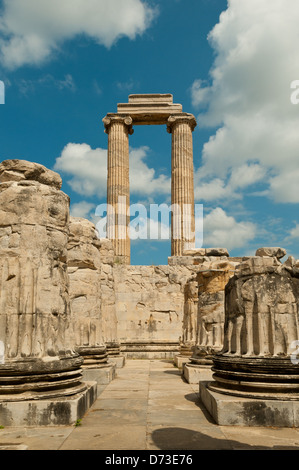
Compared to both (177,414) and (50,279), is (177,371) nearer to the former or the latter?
(177,414)

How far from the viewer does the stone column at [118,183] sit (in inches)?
844

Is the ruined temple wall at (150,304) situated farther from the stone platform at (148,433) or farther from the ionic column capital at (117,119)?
the ionic column capital at (117,119)

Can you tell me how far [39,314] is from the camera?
4.82m

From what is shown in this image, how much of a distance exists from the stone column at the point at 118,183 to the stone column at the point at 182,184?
2460 millimetres

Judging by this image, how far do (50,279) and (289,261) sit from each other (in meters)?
3.02

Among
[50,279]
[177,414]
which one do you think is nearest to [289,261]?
[177,414]

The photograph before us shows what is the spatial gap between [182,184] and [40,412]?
18252 mm

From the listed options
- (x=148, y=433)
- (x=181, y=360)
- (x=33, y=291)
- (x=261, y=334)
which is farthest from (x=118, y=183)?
(x=148, y=433)

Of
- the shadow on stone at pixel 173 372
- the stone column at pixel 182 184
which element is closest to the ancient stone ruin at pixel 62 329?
the shadow on stone at pixel 173 372

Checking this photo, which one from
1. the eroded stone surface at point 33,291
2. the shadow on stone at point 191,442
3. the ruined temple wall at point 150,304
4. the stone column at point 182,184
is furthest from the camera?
the stone column at point 182,184

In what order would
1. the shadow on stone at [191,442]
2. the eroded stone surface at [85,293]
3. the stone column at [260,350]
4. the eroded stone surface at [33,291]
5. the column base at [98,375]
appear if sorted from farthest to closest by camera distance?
the eroded stone surface at [85,293] < the column base at [98,375] < the eroded stone surface at [33,291] < the stone column at [260,350] < the shadow on stone at [191,442]

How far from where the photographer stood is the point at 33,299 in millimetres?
4820

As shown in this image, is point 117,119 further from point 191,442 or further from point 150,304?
point 191,442

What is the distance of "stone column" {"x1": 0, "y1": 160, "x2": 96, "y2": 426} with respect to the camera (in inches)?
178
